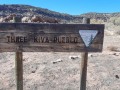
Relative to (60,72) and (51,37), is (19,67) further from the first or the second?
(60,72)

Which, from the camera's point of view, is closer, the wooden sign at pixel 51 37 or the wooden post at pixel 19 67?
the wooden sign at pixel 51 37

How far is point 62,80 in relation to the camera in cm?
834

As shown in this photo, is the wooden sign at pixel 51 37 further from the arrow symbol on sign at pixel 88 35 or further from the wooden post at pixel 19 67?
the wooden post at pixel 19 67

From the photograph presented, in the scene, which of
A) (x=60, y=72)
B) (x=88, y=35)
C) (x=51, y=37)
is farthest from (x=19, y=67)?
(x=60, y=72)

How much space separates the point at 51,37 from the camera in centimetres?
512

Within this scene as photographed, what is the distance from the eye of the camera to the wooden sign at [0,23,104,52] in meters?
5.09

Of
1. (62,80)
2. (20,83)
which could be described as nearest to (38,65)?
(62,80)

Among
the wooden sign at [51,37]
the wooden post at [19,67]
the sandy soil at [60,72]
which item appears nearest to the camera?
the wooden sign at [51,37]

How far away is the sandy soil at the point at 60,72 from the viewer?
8078 mm

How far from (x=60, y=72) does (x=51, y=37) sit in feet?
12.9

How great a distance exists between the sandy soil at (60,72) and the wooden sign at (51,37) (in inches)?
112

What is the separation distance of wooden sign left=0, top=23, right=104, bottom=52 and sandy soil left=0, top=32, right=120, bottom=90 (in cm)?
285

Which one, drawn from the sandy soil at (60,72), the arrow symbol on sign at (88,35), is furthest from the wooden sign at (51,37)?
the sandy soil at (60,72)

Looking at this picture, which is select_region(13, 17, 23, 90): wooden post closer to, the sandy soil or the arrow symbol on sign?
the arrow symbol on sign
